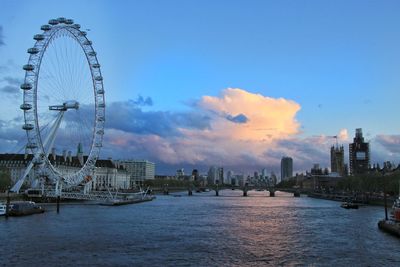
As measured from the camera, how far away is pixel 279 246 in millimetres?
43906

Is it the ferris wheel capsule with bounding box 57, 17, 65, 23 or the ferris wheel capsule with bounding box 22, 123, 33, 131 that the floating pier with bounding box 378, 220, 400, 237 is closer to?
the ferris wheel capsule with bounding box 22, 123, 33, 131

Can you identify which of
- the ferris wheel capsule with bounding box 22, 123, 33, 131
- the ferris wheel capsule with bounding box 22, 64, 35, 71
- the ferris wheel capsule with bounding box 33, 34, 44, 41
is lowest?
the ferris wheel capsule with bounding box 22, 123, 33, 131

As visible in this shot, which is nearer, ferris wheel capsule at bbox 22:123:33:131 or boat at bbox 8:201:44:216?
boat at bbox 8:201:44:216

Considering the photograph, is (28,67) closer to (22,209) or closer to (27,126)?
(27,126)

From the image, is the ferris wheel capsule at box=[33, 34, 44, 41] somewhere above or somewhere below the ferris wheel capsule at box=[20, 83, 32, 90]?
above

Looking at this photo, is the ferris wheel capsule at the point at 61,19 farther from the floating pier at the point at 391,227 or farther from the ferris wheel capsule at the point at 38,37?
the floating pier at the point at 391,227

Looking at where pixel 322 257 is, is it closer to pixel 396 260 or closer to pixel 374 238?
pixel 396 260

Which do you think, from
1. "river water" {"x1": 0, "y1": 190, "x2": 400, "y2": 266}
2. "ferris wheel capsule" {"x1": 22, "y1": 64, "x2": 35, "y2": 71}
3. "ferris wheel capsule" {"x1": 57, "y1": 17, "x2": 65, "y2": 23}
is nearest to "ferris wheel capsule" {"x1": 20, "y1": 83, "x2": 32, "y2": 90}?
"ferris wheel capsule" {"x1": 22, "y1": 64, "x2": 35, "y2": 71}

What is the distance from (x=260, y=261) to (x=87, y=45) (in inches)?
2674

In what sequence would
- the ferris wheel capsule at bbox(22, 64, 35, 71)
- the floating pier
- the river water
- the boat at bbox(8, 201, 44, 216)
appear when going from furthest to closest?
the ferris wheel capsule at bbox(22, 64, 35, 71) → the boat at bbox(8, 201, 44, 216) → the floating pier → the river water

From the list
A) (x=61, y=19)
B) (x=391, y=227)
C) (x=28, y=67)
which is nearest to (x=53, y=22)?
(x=61, y=19)

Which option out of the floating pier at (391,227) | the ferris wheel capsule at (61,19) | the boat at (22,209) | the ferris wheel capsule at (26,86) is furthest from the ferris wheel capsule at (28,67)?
the floating pier at (391,227)

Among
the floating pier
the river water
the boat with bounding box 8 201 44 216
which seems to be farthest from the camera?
the boat with bounding box 8 201 44 216

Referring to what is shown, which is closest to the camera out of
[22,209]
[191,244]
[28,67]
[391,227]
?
[191,244]
